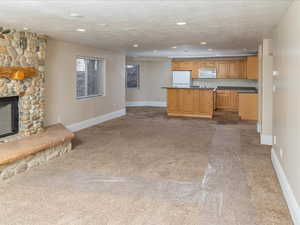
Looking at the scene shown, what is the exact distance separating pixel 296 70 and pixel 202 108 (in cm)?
721

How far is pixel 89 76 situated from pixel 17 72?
11.4 feet

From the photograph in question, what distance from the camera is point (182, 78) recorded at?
12.3 m

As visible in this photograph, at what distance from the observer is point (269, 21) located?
4.13 m

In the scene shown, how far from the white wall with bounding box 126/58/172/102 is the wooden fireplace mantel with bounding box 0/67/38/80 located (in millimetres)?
8314

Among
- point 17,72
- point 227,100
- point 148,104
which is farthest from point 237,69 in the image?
point 17,72

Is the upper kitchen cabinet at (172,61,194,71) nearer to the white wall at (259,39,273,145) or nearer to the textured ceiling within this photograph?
the white wall at (259,39,273,145)

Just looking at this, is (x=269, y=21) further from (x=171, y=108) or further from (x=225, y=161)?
(x=171, y=108)

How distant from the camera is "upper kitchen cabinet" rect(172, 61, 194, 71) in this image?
39.7 ft

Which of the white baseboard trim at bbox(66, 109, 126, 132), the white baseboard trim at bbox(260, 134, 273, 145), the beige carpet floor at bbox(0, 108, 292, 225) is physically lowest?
the beige carpet floor at bbox(0, 108, 292, 225)

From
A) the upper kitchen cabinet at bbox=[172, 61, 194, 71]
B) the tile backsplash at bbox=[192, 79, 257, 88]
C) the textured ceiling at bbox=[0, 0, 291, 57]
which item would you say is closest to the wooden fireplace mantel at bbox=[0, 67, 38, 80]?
the textured ceiling at bbox=[0, 0, 291, 57]

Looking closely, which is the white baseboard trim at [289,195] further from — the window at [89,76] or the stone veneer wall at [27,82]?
the window at [89,76]

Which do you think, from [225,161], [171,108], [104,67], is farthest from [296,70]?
[171,108]

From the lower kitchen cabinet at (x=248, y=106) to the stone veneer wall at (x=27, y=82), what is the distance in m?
6.30

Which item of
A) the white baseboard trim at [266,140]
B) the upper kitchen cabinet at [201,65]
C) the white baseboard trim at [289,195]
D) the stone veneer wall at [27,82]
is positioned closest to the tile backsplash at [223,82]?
the upper kitchen cabinet at [201,65]
